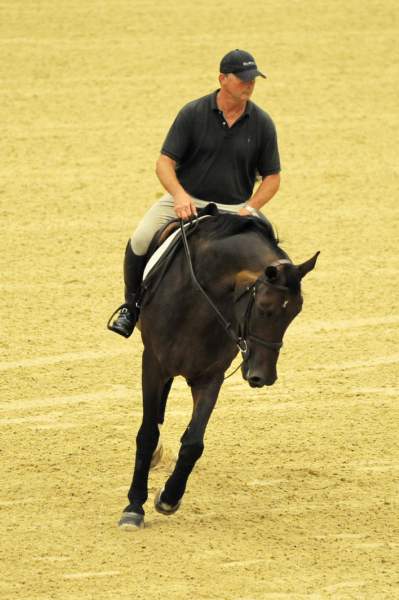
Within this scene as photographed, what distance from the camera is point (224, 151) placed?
9.35 meters

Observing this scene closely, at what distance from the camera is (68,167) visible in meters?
18.0

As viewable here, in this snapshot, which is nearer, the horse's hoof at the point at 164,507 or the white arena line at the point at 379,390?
the horse's hoof at the point at 164,507

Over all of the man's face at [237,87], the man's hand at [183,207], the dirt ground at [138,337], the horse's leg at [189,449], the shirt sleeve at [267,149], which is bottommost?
the dirt ground at [138,337]

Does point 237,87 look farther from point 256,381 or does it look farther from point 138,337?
point 138,337

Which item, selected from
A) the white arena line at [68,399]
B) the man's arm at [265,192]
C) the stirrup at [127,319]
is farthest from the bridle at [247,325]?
the white arena line at [68,399]

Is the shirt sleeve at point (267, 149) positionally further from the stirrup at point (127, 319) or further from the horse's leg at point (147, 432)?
the horse's leg at point (147, 432)

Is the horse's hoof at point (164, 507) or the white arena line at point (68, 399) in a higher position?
the horse's hoof at point (164, 507)

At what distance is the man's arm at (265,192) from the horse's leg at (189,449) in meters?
1.16

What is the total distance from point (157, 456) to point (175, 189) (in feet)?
6.89

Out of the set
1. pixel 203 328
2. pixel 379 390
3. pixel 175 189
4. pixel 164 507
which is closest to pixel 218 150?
pixel 175 189

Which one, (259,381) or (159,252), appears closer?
(259,381)

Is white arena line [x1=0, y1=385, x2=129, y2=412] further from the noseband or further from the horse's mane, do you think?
the noseband

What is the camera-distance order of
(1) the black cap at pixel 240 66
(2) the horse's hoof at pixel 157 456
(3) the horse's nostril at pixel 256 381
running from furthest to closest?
(2) the horse's hoof at pixel 157 456, (1) the black cap at pixel 240 66, (3) the horse's nostril at pixel 256 381

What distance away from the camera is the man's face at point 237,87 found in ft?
29.9
